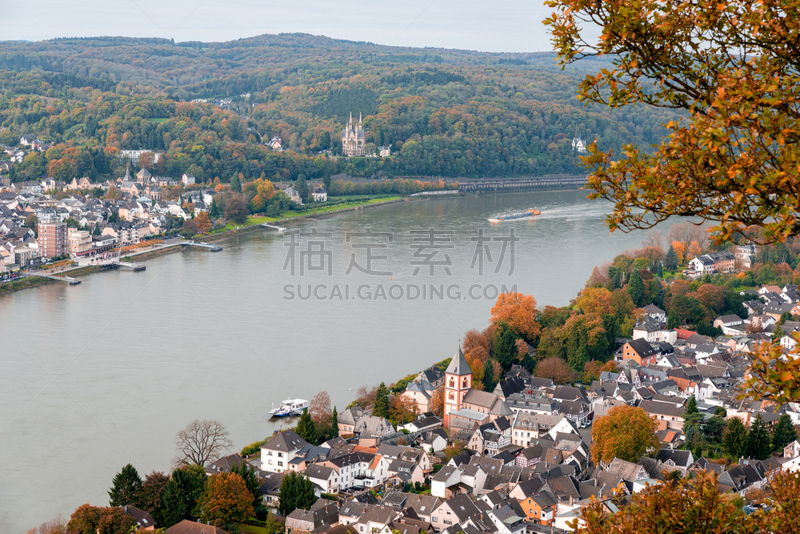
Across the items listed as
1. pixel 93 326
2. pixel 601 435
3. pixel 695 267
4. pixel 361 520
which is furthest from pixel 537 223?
pixel 361 520

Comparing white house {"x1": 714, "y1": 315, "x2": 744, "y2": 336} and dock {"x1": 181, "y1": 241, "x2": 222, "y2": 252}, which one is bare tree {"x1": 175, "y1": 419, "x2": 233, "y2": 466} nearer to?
white house {"x1": 714, "y1": 315, "x2": 744, "y2": 336}

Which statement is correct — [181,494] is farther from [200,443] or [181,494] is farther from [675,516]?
[675,516]

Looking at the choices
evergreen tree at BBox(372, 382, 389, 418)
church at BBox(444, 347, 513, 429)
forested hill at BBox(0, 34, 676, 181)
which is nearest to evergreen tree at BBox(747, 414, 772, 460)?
church at BBox(444, 347, 513, 429)

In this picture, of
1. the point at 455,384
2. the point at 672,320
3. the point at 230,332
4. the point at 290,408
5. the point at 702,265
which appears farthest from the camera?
the point at 702,265

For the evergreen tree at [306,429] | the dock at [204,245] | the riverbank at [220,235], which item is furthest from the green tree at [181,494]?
the dock at [204,245]

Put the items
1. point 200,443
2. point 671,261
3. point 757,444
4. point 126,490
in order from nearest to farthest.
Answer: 1. point 126,490
2. point 200,443
3. point 757,444
4. point 671,261

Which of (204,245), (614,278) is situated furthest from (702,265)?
(204,245)
